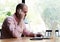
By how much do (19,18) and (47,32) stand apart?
2.25 m

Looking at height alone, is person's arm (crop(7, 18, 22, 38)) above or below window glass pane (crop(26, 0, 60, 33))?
below

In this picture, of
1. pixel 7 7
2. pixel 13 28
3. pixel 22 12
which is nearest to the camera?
pixel 13 28

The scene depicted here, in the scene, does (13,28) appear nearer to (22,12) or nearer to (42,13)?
(22,12)

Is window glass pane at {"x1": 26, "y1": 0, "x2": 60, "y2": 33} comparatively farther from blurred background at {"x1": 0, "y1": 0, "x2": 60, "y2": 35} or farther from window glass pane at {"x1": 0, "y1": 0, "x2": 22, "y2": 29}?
window glass pane at {"x1": 0, "y1": 0, "x2": 22, "y2": 29}

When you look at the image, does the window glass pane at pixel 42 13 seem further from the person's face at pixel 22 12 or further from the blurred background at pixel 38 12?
the person's face at pixel 22 12

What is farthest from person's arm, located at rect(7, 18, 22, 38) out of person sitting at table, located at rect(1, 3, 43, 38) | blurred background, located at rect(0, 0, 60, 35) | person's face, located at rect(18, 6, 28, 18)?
blurred background, located at rect(0, 0, 60, 35)

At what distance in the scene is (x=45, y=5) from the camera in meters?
4.88

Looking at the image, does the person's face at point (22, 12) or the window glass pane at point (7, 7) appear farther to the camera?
the window glass pane at point (7, 7)

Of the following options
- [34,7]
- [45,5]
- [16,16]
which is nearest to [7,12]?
[34,7]

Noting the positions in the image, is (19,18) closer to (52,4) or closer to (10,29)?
(10,29)

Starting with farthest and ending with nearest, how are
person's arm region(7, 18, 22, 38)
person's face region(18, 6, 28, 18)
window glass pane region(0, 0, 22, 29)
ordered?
window glass pane region(0, 0, 22, 29), person's face region(18, 6, 28, 18), person's arm region(7, 18, 22, 38)

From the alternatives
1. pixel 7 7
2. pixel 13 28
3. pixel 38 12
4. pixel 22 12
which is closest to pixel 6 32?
pixel 13 28

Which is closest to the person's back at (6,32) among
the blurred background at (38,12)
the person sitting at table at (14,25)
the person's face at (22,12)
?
the person sitting at table at (14,25)

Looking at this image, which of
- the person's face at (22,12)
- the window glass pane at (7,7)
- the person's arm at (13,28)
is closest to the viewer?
the person's arm at (13,28)
